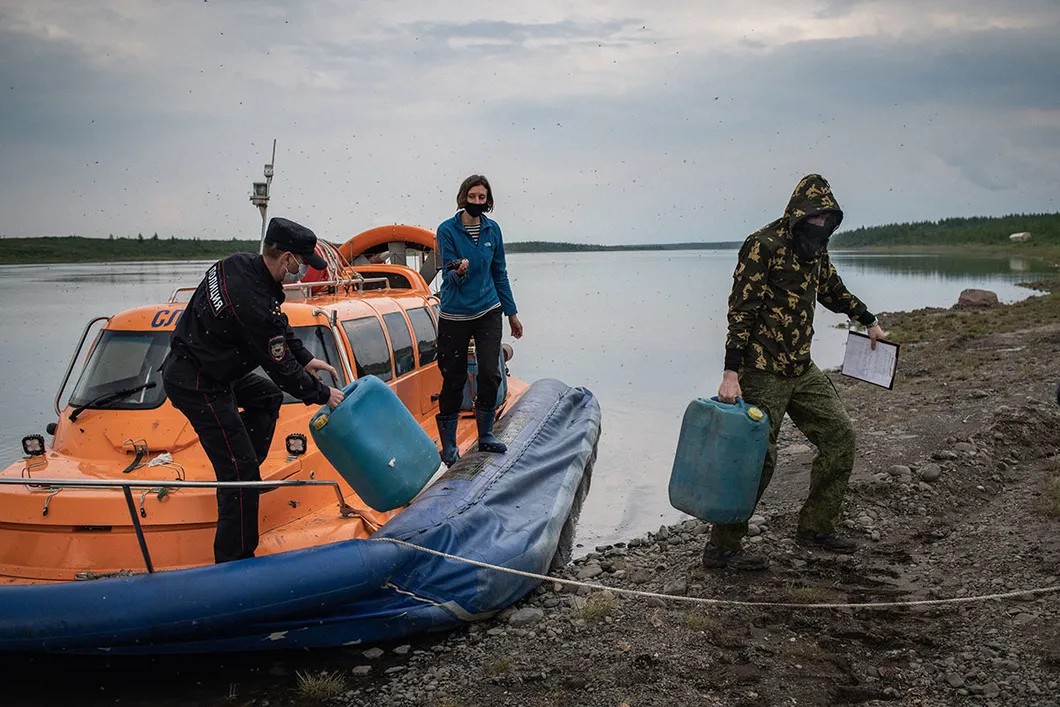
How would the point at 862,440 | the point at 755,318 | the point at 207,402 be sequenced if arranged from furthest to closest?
the point at 862,440 → the point at 755,318 → the point at 207,402

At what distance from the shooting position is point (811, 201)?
226 inches

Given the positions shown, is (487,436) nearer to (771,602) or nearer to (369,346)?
(369,346)

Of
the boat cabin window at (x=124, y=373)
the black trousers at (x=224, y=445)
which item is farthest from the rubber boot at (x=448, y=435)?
the black trousers at (x=224, y=445)

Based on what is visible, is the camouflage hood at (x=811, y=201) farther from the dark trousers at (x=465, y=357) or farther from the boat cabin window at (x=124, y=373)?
the boat cabin window at (x=124, y=373)

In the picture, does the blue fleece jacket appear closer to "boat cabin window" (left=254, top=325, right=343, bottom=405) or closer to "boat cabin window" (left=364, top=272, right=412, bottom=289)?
"boat cabin window" (left=254, top=325, right=343, bottom=405)

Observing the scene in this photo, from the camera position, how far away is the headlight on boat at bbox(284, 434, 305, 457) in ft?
19.6

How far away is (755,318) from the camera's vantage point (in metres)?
5.90

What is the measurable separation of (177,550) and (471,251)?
3164mm

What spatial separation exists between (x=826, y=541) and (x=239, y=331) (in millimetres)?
3981

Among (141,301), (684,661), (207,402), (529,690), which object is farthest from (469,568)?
(141,301)

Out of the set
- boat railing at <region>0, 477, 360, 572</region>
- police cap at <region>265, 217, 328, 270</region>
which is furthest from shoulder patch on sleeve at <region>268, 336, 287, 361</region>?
boat railing at <region>0, 477, 360, 572</region>

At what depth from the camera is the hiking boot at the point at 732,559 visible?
19.7ft

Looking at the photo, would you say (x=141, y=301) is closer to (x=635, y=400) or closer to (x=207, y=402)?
(x=635, y=400)

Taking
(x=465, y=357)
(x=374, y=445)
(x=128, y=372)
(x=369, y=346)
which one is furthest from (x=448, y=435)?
(x=128, y=372)
